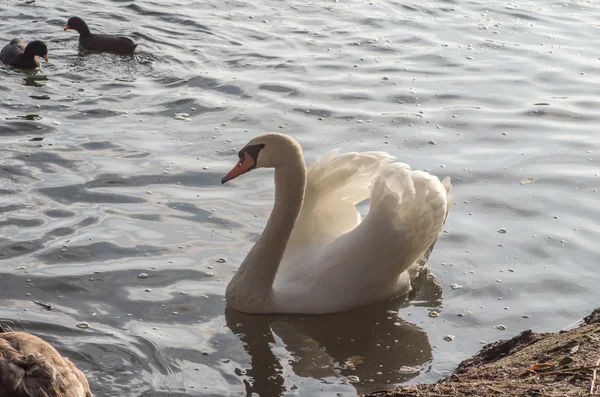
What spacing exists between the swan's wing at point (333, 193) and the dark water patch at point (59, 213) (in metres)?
1.94

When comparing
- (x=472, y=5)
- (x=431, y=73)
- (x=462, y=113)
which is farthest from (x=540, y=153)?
(x=472, y=5)

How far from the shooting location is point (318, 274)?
22.9 ft

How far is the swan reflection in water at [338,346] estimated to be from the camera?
6152 mm

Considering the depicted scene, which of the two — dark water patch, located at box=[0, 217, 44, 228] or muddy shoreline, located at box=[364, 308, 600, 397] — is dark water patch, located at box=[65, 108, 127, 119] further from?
muddy shoreline, located at box=[364, 308, 600, 397]

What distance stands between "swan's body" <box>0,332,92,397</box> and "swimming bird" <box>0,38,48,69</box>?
768 centimetres

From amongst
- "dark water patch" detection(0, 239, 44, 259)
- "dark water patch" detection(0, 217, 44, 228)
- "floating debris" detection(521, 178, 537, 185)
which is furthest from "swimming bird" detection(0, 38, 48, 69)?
"floating debris" detection(521, 178, 537, 185)

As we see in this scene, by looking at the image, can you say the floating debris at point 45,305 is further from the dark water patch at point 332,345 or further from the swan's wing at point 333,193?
the swan's wing at point 333,193

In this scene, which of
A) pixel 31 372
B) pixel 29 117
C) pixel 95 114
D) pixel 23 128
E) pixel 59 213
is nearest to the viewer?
pixel 31 372

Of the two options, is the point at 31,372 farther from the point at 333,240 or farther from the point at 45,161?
the point at 45,161

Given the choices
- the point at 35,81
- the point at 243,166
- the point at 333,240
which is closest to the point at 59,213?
the point at 243,166

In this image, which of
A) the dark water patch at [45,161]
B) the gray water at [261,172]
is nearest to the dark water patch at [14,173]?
the gray water at [261,172]

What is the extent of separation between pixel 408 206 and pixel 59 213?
9.63ft

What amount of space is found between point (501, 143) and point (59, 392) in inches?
278

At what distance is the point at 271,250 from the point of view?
276 inches
